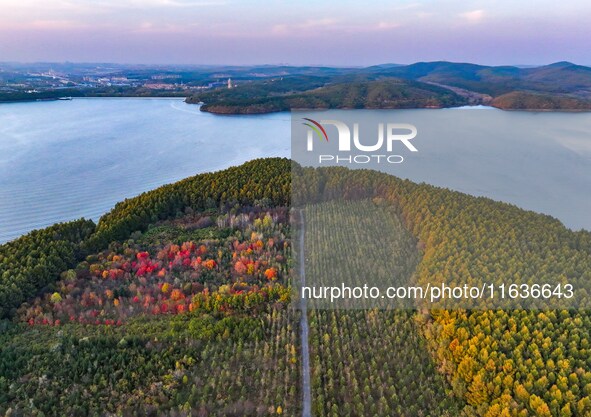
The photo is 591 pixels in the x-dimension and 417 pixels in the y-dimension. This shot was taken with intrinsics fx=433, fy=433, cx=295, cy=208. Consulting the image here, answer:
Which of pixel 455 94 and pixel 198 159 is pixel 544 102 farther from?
pixel 198 159

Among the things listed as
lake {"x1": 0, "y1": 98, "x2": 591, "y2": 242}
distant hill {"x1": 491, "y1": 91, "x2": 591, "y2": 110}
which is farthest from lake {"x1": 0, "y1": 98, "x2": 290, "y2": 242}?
distant hill {"x1": 491, "y1": 91, "x2": 591, "y2": 110}

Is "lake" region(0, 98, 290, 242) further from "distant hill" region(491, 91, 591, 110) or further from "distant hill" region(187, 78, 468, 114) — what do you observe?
"distant hill" region(491, 91, 591, 110)

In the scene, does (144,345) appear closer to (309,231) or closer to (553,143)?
(309,231)

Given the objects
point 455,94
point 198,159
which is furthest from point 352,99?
point 198,159

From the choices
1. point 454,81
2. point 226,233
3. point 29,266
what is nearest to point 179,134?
point 226,233

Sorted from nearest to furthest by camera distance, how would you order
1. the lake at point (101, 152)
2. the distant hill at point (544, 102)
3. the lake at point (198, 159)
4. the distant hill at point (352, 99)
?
the lake at point (198, 159) → the lake at point (101, 152) → the distant hill at point (544, 102) → the distant hill at point (352, 99)

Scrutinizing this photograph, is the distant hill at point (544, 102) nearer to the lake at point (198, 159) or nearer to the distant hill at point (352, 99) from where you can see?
the lake at point (198, 159)

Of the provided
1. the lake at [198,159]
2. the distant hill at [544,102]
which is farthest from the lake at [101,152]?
the distant hill at [544,102]

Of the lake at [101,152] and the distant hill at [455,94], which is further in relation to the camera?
the distant hill at [455,94]
